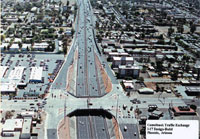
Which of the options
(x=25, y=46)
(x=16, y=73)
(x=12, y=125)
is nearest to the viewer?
(x=12, y=125)

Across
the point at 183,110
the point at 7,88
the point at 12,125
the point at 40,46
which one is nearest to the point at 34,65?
the point at 40,46

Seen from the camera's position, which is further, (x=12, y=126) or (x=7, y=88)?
(x=7, y=88)

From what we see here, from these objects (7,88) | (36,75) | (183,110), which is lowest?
(183,110)

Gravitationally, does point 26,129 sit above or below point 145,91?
above

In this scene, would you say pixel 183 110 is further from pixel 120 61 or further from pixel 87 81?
pixel 120 61

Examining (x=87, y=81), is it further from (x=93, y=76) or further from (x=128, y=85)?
(x=128, y=85)

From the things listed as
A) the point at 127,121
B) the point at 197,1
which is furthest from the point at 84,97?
the point at 197,1

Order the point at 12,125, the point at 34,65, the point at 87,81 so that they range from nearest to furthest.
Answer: the point at 12,125
the point at 87,81
the point at 34,65
